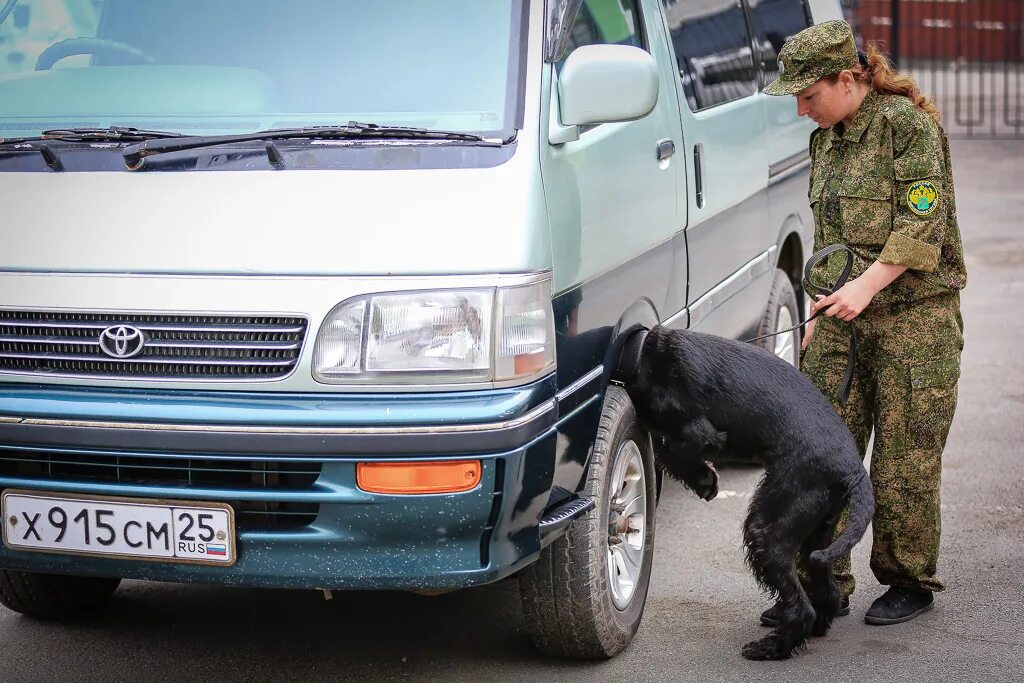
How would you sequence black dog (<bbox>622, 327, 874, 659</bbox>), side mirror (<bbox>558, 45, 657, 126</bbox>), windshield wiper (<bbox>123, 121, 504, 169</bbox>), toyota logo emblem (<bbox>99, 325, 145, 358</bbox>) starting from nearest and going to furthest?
toyota logo emblem (<bbox>99, 325, 145, 358</bbox>) → windshield wiper (<bbox>123, 121, 504, 169</bbox>) → side mirror (<bbox>558, 45, 657, 126</bbox>) → black dog (<bbox>622, 327, 874, 659</bbox>)

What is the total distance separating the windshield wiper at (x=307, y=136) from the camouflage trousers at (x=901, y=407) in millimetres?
1466

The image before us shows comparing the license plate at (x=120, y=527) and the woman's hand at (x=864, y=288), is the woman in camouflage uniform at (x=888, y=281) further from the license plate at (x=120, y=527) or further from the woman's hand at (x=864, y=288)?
the license plate at (x=120, y=527)

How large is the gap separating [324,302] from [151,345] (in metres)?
0.44

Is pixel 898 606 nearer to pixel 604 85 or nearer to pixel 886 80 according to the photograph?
pixel 886 80

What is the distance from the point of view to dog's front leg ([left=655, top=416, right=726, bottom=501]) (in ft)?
12.8

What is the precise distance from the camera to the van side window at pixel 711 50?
471 cm

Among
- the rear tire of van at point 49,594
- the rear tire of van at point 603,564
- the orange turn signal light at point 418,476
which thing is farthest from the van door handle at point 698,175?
the rear tire of van at point 49,594

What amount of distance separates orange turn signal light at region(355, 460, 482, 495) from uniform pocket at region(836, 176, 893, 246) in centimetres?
160

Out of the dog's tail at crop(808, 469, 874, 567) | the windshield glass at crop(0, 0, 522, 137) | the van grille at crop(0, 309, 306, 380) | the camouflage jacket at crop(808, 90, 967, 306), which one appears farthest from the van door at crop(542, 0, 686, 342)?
the dog's tail at crop(808, 469, 874, 567)

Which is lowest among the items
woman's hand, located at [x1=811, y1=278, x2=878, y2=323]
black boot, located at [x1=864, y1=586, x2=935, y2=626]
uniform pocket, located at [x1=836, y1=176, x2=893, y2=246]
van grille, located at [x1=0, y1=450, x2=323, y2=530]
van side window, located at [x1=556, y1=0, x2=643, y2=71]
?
black boot, located at [x1=864, y1=586, x2=935, y2=626]

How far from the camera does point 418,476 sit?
123 inches

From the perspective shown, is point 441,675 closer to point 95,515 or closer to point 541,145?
point 95,515

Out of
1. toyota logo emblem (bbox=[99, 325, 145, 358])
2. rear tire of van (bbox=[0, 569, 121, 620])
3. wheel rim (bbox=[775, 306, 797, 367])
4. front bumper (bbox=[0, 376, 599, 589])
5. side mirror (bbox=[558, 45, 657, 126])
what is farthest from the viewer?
wheel rim (bbox=[775, 306, 797, 367])

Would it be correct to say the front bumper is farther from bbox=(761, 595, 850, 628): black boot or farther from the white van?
bbox=(761, 595, 850, 628): black boot
